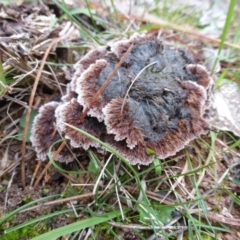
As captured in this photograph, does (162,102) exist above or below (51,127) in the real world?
above

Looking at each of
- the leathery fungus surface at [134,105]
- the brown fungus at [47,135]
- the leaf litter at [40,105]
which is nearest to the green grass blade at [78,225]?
the leaf litter at [40,105]

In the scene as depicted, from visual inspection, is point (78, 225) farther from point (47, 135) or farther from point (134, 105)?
point (134, 105)

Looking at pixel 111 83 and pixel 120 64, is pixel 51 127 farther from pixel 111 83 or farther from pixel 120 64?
pixel 120 64

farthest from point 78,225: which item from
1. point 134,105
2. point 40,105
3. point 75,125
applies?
point 40,105

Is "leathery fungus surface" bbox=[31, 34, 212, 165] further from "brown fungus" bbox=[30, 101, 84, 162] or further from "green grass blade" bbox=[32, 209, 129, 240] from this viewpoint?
"green grass blade" bbox=[32, 209, 129, 240]

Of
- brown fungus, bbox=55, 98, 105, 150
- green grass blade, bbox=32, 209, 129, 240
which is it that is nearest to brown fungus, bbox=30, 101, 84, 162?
brown fungus, bbox=55, 98, 105, 150

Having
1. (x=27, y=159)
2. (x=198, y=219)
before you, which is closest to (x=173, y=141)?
(x=198, y=219)

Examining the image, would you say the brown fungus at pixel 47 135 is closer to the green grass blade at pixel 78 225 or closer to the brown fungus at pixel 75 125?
the brown fungus at pixel 75 125
